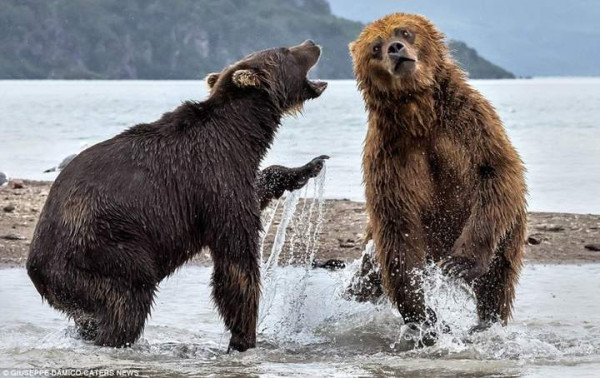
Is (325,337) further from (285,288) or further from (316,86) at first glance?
(316,86)

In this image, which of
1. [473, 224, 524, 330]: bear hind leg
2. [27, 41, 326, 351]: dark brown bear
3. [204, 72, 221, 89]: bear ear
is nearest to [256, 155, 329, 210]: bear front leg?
[27, 41, 326, 351]: dark brown bear

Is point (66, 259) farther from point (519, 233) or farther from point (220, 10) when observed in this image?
point (220, 10)

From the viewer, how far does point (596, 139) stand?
2598 cm

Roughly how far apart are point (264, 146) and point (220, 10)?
138 meters

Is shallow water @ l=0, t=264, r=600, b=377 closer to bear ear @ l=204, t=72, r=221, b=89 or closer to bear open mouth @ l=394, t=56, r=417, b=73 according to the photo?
bear open mouth @ l=394, t=56, r=417, b=73

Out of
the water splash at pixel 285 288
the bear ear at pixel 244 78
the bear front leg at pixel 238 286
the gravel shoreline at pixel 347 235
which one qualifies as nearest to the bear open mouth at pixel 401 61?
the bear ear at pixel 244 78

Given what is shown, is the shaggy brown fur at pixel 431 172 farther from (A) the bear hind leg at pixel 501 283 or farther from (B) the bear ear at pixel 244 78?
(B) the bear ear at pixel 244 78

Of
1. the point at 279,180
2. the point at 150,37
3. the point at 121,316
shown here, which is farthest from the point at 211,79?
the point at 150,37

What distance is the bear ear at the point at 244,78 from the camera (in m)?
6.91

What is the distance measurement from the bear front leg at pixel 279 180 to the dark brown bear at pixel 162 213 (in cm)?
44

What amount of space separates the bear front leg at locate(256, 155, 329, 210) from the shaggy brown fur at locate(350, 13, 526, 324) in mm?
707

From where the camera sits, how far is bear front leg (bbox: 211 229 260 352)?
260 inches

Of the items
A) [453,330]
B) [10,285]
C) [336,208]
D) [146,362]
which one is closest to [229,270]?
[146,362]

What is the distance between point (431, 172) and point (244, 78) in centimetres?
117
